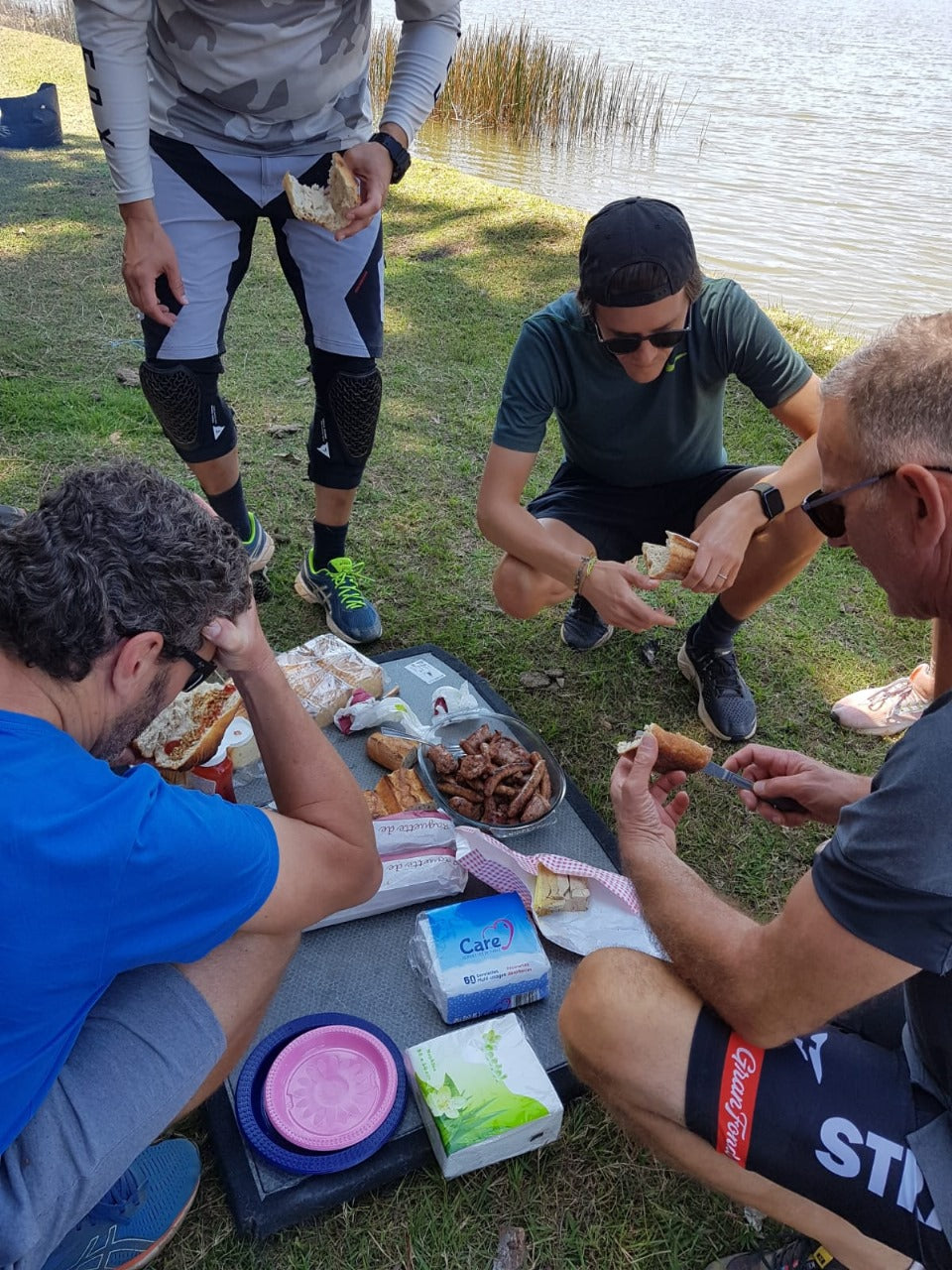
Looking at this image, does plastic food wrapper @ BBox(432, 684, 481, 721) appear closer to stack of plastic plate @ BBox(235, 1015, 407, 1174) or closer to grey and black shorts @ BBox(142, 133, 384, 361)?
stack of plastic plate @ BBox(235, 1015, 407, 1174)

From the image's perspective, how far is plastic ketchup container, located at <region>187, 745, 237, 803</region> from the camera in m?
2.43

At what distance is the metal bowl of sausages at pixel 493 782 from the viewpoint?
8.23 feet

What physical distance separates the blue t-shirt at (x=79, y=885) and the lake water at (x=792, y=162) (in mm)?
7187

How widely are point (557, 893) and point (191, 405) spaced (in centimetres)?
201

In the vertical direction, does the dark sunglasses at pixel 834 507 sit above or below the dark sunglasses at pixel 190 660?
above

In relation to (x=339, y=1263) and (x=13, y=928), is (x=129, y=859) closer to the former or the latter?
(x=13, y=928)

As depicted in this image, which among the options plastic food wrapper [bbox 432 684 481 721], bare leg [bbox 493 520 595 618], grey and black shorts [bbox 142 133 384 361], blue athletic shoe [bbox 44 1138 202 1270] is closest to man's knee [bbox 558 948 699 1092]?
blue athletic shoe [bbox 44 1138 202 1270]

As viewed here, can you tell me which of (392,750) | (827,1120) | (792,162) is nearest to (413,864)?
(392,750)

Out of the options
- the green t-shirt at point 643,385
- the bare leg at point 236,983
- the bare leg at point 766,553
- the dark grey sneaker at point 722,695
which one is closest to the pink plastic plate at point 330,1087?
the bare leg at point 236,983

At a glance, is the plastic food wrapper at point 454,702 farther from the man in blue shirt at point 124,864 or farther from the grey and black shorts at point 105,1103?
the grey and black shorts at point 105,1103

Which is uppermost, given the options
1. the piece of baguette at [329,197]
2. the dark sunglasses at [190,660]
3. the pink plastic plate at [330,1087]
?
the piece of baguette at [329,197]

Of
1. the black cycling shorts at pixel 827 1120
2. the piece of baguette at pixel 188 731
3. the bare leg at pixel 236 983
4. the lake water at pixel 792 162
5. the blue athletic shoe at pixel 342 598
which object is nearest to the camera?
the black cycling shorts at pixel 827 1120

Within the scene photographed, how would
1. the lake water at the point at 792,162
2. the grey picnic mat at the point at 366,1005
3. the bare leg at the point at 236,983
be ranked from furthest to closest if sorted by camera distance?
the lake water at the point at 792,162, the grey picnic mat at the point at 366,1005, the bare leg at the point at 236,983

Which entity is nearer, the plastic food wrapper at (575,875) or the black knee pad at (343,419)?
the plastic food wrapper at (575,875)
